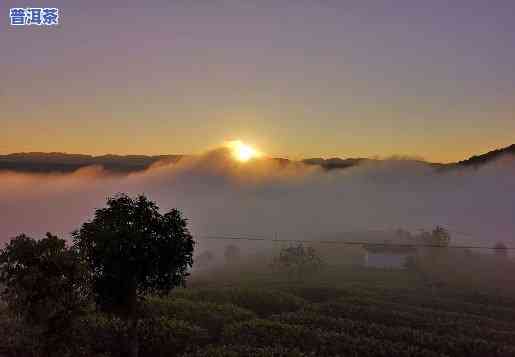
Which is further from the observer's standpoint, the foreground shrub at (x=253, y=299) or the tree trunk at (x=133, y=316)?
the foreground shrub at (x=253, y=299)

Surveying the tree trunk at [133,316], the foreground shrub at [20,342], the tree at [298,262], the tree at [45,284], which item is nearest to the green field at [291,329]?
the foreground shrub at [20,342]

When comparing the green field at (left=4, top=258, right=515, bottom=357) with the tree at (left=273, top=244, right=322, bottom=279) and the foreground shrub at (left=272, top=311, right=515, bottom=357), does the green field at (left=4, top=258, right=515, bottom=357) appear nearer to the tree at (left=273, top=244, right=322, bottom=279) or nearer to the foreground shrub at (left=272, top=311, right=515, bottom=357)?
the foreground shrub at (left=272, top=311, right=515, bottom=357)

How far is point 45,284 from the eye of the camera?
28484 millimetres

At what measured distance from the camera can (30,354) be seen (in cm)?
3459

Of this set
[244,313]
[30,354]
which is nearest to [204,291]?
[244,313]

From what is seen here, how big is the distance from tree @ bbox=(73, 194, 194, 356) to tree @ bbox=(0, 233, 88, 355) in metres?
2.88

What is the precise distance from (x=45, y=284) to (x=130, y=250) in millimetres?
6455

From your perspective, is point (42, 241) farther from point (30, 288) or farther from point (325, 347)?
point (325, 347)

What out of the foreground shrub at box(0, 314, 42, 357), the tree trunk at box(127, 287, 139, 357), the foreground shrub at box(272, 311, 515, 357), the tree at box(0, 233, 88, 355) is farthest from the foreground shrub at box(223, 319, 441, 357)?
the tree at box(0, 233, 88, 355)

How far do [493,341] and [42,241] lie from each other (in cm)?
4887

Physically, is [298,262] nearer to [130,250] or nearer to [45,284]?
[130,250]

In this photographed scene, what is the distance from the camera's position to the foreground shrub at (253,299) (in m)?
61.2

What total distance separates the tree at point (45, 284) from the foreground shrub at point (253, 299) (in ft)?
112

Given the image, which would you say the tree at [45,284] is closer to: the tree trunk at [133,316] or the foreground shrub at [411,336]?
the tree trunk at [133,316]
